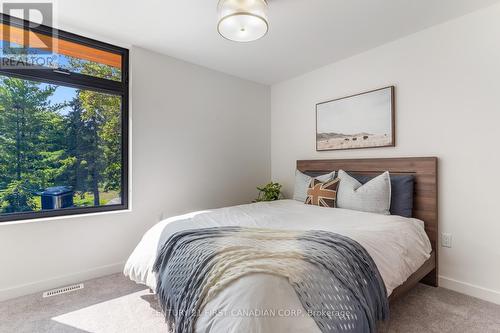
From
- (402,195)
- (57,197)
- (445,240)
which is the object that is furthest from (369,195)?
(57,197)

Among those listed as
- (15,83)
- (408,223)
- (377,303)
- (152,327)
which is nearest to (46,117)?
(15,83)

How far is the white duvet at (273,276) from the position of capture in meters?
0.99

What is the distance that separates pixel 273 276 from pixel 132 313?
144cm

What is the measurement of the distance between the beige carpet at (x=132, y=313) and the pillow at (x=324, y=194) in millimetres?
1048

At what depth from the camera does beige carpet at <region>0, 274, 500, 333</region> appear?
1730 millimetres

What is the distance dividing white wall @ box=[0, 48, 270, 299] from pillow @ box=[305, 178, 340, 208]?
121cm

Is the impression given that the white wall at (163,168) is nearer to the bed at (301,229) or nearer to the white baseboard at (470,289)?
the bed at (301,229)

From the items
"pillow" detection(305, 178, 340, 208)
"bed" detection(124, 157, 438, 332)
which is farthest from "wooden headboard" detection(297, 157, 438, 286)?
"pillow" detection(305, 178, 340, 208)

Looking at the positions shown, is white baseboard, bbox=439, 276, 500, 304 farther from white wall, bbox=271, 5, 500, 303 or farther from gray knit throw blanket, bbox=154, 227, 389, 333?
gray knit throw blanket, bbox=154, 227, 389, 333

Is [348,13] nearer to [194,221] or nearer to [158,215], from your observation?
[194,221]

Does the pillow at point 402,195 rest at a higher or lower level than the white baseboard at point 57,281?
higher

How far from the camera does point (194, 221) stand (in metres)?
2.02

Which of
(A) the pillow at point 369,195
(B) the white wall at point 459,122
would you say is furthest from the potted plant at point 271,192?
(B) the white wall at point 459,122

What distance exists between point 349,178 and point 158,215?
7.16ft
